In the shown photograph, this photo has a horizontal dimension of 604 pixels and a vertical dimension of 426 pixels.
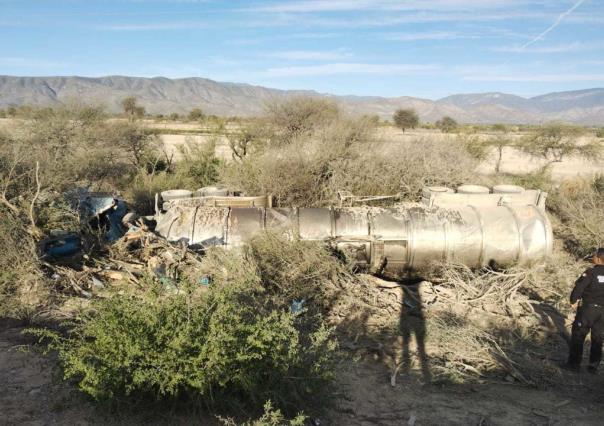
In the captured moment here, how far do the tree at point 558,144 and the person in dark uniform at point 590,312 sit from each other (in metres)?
20.9

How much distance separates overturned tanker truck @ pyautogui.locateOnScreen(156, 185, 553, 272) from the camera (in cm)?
778

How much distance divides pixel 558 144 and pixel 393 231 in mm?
21000

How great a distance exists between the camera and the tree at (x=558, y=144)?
22.4 meters

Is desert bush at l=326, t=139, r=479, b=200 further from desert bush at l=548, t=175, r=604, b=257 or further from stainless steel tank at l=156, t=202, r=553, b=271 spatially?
stainless steel tank at l=156, t=202, r=553, b=271

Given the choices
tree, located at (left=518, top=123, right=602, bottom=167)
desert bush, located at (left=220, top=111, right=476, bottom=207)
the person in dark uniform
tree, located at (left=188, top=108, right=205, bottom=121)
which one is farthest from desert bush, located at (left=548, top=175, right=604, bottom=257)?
tree, located at (left=188, top=108, right=205, bottom=121)

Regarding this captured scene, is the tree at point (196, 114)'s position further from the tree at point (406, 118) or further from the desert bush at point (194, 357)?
the desert bush at point (194, 357)

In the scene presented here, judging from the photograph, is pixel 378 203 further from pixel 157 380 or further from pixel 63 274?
pixel 157 380

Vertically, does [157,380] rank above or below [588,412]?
above

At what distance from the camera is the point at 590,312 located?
528 cm

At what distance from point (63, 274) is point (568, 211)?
39.4 feet

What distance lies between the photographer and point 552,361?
573 centimetres

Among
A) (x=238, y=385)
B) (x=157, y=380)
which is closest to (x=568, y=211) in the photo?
(x=238, y=385)

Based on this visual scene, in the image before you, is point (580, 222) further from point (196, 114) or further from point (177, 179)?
point (196, 114)

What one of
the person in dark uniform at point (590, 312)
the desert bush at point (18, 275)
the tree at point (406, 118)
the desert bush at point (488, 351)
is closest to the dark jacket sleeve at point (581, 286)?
the person in dark uniform at point (590, 312)
